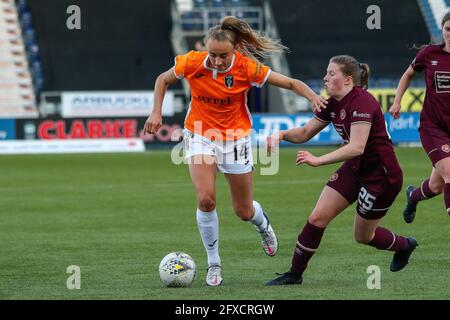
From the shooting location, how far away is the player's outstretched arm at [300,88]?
8.41 metres

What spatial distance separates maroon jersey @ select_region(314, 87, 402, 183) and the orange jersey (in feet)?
2.37

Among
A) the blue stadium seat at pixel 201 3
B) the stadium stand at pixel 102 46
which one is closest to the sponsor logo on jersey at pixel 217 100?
the stadium stand at pixel 102 46

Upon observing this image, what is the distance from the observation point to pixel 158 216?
47.6 feet

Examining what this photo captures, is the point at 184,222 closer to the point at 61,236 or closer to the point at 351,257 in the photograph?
the point at 61,236

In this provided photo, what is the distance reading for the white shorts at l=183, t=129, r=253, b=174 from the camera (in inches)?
352

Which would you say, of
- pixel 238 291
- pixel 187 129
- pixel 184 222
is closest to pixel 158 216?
pixel 184 222

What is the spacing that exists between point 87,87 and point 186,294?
29.9 metres

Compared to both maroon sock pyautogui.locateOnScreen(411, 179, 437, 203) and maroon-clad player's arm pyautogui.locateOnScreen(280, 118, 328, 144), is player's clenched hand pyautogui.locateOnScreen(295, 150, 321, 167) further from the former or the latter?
maroon sock pyautogui.locateOnScreen(411, 179, 437, 203)

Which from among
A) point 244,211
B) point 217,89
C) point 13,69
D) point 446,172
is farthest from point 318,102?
point 13,69

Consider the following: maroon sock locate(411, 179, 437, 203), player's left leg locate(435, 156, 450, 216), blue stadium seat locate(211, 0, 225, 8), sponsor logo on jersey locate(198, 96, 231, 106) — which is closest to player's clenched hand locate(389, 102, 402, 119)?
player's left leg locate(435, 156, 450, 216)

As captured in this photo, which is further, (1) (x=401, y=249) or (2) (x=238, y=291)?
(1) (x=401, y=249)

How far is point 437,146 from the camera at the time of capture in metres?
10.0

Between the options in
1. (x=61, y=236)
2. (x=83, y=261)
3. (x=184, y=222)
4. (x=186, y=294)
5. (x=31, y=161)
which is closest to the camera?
(x=186, y=294)

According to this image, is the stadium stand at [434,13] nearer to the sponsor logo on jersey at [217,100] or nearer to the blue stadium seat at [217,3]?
the blue stadium seat at [217,3]
